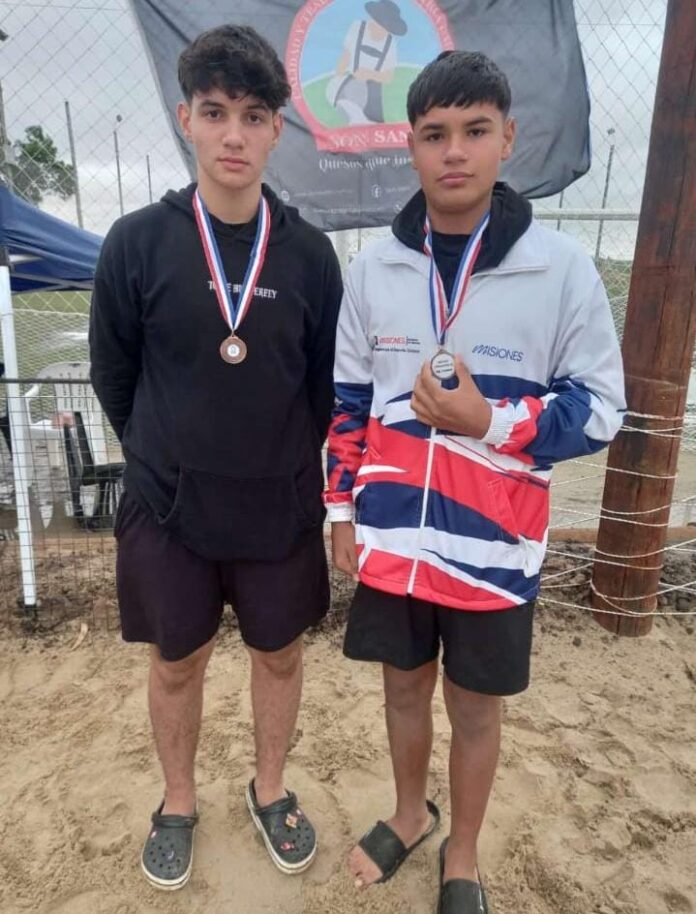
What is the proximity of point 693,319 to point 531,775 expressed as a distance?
2.02 m

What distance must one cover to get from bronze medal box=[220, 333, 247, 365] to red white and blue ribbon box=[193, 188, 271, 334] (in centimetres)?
2

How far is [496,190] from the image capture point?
1569 mm

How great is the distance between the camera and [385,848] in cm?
191

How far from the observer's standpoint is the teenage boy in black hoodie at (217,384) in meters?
1.57

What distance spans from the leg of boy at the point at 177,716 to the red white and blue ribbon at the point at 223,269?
937 millimetres

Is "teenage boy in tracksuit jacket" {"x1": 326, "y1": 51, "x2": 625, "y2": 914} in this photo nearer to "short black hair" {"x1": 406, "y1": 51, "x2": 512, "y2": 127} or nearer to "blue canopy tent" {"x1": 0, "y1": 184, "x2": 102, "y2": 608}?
"short black hair" {"x1": 406, "y1": 51, "x2": 512, "y2": 127}

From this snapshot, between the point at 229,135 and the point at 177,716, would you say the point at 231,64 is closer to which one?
the point at 229,135

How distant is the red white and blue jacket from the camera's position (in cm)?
144

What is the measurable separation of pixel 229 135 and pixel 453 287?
0.64m

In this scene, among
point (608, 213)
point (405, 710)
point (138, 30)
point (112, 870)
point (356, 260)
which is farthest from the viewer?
point (608, 213)

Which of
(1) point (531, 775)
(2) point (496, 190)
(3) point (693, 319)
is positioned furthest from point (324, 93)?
(1) point (531, 775)

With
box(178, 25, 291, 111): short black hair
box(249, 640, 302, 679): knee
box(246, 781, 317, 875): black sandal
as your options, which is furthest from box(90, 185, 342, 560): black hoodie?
box(246, 781, 317, 875): black sandal

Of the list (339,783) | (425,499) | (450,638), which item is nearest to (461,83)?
(425,499)

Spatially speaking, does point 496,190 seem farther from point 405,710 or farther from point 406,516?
point 405,710
